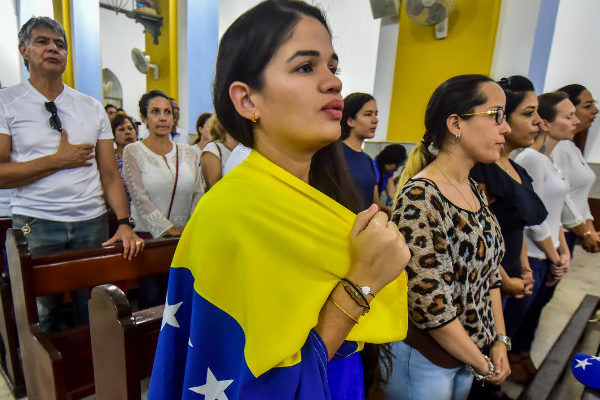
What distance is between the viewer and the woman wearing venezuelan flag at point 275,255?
615 mm

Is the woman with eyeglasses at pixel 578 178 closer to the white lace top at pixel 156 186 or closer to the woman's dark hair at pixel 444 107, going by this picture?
the woman's dark hair at pixel 444 107

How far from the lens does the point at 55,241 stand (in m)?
1.95

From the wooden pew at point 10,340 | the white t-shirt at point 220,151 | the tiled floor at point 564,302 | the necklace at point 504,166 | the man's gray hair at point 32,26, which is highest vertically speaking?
the man's gray hair at point 32,26

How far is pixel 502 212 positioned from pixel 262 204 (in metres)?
1.51

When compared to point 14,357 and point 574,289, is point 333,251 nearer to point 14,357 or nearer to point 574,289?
point 14,357

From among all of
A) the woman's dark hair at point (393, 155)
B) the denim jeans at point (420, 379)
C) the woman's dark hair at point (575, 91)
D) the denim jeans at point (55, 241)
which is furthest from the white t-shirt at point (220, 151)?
the woman's dark hair at point (575, 91)

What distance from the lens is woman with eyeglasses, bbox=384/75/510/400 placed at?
3.83 feet

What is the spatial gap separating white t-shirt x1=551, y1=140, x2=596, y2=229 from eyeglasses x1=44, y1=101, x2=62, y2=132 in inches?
129

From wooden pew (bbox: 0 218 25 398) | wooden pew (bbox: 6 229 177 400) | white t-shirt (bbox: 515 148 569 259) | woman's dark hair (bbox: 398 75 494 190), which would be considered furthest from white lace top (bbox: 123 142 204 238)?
white t-shirt (bbox: 515 148 569 259)

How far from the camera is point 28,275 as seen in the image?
1.37m

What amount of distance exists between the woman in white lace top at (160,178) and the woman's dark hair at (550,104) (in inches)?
97.4

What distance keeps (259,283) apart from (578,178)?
301 cm

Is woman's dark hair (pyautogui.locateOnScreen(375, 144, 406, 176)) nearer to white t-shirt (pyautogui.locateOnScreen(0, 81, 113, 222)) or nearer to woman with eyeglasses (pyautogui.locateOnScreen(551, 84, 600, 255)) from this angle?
woman with eyeglasses (pyautogui.locateOnScreen(551, 84, 600, 255))

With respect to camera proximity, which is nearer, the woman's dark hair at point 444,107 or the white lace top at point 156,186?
the woman's dark hair at point 444,107
